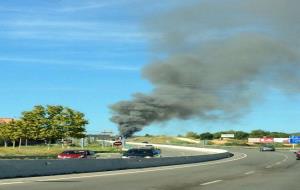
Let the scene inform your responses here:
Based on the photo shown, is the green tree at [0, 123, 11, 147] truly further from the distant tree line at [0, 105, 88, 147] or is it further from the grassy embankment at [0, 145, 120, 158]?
the grassy embankment at [0, 145, 120, 158]

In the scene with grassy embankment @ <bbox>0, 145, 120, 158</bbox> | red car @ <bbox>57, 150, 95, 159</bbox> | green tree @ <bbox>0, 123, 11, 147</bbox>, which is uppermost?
green tree @ <bbox>0, 123, 11, 147</bbox>

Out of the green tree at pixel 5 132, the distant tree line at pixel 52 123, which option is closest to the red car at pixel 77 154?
the distant tree line at pixel 52 123

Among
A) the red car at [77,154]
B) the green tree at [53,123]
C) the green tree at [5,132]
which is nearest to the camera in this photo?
the red car at [77,154]

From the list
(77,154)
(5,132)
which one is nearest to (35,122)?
(5,132)

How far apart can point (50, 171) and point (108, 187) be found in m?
9.11

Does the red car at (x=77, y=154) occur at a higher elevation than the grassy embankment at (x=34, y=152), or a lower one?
higher

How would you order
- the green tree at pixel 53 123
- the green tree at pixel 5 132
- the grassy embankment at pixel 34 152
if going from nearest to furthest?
1. the grassy embankment at pixel 34 152
2. the green tree at pixel 53 123
3. the green tree at pixel 5 132

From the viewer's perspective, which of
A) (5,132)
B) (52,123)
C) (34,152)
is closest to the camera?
(34,152)

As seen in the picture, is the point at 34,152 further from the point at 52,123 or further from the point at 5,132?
the point at 5,132

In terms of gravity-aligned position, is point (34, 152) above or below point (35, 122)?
below

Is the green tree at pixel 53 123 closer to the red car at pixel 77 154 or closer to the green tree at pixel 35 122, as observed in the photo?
the green tree at pixel 35 122

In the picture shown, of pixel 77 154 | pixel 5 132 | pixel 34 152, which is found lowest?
pixel 34 152

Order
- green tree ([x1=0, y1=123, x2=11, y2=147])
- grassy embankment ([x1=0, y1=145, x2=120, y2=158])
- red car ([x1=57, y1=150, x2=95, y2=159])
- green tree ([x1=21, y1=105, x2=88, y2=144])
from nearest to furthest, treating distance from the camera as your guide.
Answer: red car ([x1=57, y1=150, x2=95, y2=159]) → grassy embankment ([x1=0, y1=145, x2=120, y2=158]) → green tree ([x1=21, y1=105, x2=88, y2=144]) → green tree ([x1=0, y1=123, x2=11, y2=147])

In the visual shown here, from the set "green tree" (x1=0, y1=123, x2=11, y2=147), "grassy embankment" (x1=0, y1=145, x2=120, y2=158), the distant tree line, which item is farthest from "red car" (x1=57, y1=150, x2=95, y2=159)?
"green tree" (x1=0, y1=123, x2=11, y2=147)
